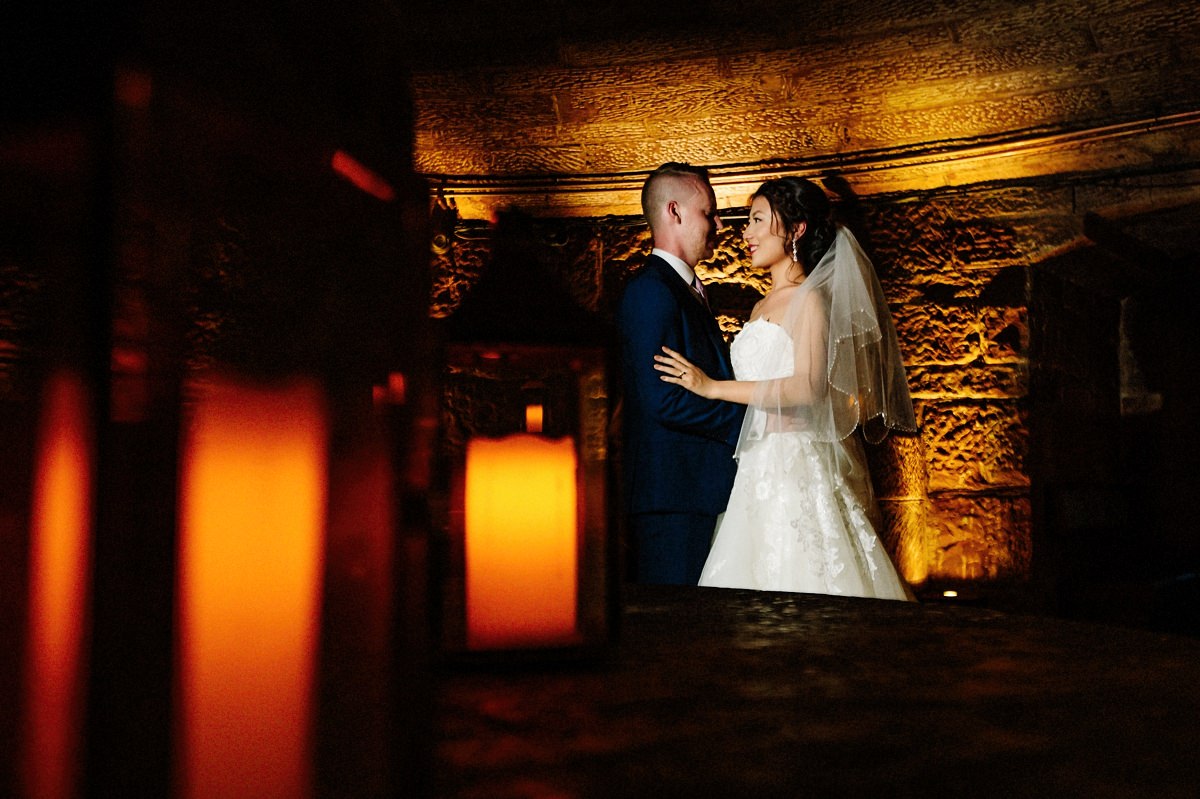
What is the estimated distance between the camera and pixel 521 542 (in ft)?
1.50

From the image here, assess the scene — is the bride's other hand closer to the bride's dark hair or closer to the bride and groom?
the bride and groom

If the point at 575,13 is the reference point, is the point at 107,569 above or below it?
below

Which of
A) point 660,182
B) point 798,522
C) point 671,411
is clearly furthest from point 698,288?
point 798,522

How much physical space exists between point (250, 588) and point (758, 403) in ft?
8.70

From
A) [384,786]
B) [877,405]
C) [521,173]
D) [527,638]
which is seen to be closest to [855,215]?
[877,405]

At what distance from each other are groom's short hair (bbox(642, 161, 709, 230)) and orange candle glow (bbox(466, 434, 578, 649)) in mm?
2655

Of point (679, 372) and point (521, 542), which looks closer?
point (521, 542)

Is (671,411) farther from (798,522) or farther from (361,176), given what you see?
(361,176)

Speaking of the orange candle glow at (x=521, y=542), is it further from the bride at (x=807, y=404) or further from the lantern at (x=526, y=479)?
the bride at (x=807, y=404)

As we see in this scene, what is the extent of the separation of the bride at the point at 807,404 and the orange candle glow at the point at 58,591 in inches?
95.5

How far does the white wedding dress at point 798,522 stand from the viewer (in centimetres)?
249

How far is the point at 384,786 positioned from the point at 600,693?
0.20 meters

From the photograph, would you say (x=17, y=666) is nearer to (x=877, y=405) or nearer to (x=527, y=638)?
(x=527, y=638)

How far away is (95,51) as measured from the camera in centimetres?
17
